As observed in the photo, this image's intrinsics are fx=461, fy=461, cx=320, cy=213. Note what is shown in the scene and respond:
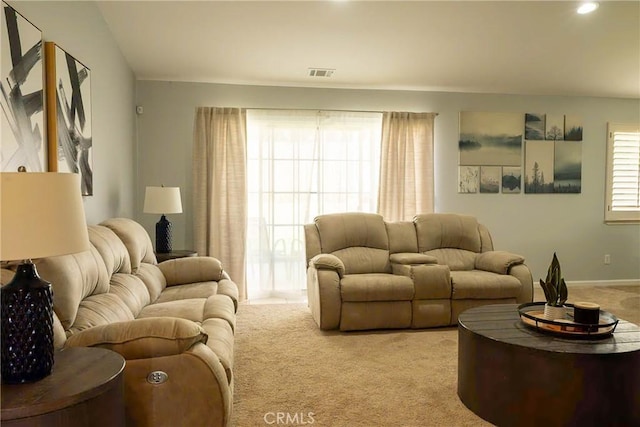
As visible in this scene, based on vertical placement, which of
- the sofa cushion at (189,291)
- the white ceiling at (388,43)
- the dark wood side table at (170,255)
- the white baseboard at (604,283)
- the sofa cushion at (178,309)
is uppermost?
the white ceiling at (388,43)

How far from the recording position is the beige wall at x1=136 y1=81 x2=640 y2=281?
5219 millimetres

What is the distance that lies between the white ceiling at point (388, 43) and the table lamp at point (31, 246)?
286 cm

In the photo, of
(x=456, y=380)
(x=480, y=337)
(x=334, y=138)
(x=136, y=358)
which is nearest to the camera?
(x=136, y=358)

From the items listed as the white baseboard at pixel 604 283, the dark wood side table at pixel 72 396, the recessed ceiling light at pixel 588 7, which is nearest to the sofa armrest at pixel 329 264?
the dark wood side table at pixel 72 396

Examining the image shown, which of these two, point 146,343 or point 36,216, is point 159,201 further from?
point 36,216

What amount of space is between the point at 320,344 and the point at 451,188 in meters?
2.93

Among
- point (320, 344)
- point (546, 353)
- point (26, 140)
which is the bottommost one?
point (320, 344)

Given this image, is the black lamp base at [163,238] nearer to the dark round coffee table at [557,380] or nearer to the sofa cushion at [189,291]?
the sofa cushion at [189,291]

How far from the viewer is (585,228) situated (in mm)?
6031

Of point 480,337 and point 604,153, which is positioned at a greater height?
point 604,153

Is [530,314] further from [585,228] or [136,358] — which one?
[585,228]

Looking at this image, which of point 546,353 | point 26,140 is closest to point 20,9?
point 26,140

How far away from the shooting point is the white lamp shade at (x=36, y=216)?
1.32m

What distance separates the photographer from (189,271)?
388cm
